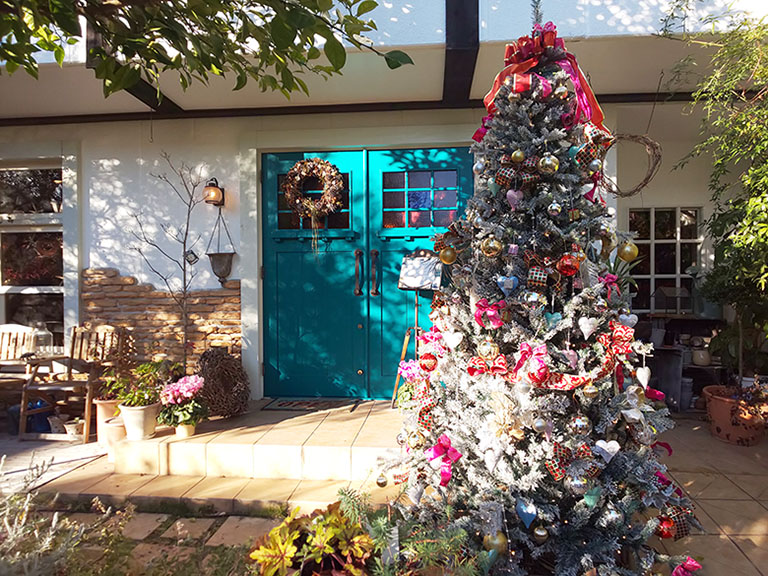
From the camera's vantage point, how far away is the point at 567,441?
6.02ft

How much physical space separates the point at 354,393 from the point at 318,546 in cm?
267

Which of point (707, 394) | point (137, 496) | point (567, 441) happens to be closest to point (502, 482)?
point (567, 441)

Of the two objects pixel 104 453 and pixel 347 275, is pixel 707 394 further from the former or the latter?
pixel 104 453

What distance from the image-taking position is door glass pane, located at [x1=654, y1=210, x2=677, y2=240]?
4812 millimetres

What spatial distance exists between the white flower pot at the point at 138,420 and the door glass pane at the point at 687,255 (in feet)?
17.0

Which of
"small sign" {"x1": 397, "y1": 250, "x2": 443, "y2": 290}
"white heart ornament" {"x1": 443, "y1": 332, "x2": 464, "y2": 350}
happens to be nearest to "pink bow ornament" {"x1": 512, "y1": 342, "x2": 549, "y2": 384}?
"white heart ornament" {"x1": 443, "y1": 332, "x2": 464, "y2": 350}

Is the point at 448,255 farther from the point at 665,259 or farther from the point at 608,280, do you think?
the point at 665,259

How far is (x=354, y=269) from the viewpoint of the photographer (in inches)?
162

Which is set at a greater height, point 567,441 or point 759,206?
point 759,206

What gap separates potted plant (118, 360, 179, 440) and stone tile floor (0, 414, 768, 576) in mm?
301

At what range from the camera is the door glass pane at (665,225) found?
481cm

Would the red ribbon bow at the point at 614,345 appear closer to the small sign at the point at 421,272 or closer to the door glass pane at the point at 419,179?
the small sign at the point at 421,272

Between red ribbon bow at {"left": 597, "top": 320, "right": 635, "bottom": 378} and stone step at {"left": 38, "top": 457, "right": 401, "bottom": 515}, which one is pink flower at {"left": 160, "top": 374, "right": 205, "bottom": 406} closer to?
stone step at {"left": 38, "top": 457, "right": 401, "bottom": 515}

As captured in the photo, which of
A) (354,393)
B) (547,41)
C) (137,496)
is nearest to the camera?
(547,41)
